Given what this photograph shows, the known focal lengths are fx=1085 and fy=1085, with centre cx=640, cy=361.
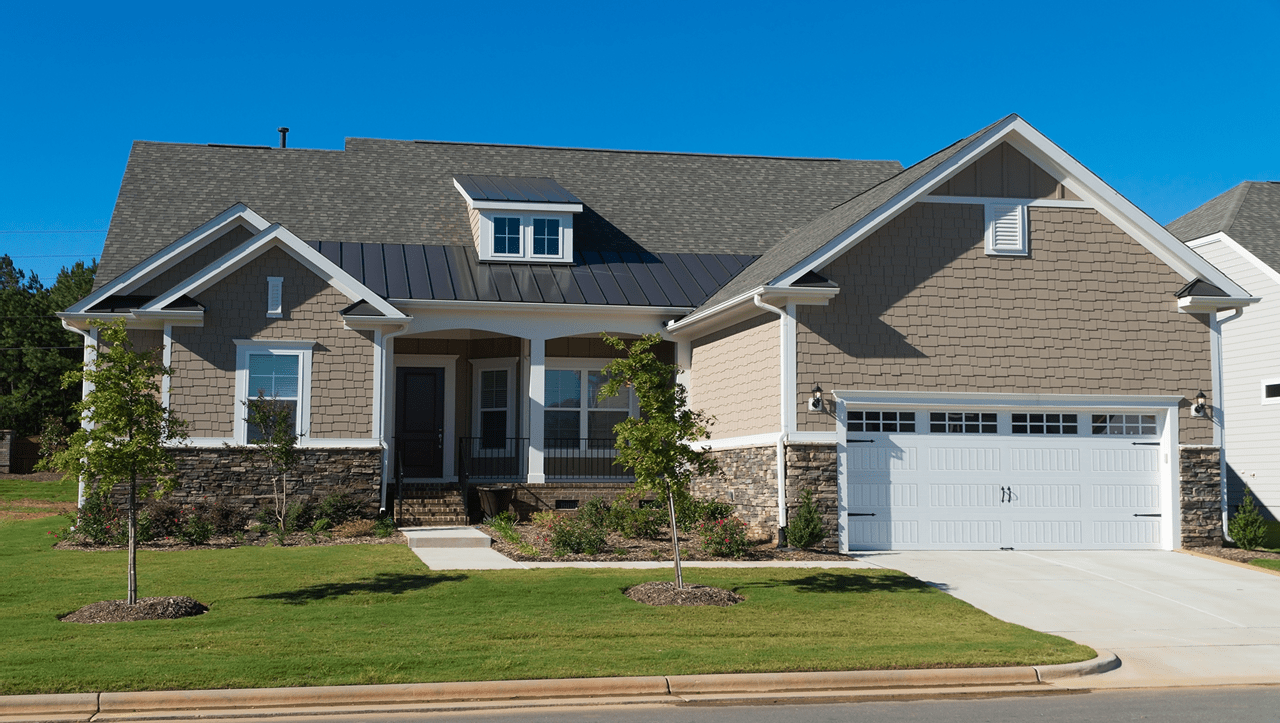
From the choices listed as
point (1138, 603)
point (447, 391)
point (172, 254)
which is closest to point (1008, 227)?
point (1138, 603)

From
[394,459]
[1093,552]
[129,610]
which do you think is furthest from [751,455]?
[129,610]

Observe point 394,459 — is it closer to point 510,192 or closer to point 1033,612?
point 510,192

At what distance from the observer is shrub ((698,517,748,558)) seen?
576 inches

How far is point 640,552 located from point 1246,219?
17.8 metres

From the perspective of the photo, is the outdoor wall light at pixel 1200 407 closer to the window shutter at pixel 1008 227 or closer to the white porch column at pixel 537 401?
the window shutter at pixel 1008 227

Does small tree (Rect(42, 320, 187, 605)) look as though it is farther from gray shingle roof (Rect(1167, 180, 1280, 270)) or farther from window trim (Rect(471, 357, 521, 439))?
gray shingle roof (Rect(1167, 180, 1280, 270))

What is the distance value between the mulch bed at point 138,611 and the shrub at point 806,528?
7.72 metres

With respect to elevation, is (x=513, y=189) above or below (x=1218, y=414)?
above

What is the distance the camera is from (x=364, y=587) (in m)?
11.7

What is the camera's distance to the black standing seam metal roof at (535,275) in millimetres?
19156

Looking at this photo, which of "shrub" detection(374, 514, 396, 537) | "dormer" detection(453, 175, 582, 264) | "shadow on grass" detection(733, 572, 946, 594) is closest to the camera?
"shadow on grass" detection(733, 572, 946, 594)

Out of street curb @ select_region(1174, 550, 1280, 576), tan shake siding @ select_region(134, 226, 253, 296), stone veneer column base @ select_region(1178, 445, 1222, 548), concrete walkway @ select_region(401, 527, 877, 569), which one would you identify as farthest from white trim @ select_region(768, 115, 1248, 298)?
tan shake siding @ select_region(134, 226, 253, 296)

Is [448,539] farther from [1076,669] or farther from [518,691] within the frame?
[1076,669]

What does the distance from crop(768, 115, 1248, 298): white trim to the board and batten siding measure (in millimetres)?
6389
